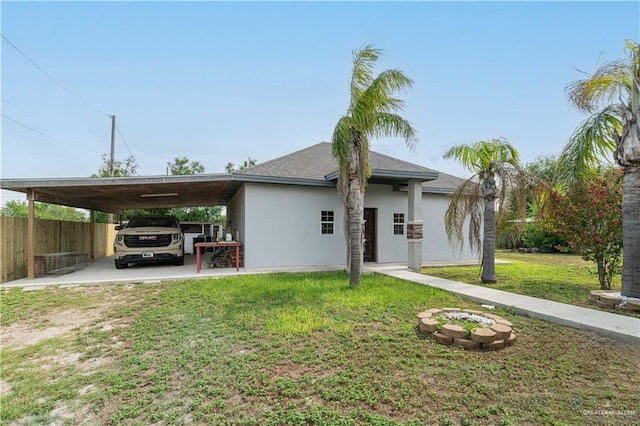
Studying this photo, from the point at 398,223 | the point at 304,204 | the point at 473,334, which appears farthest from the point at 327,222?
the point at 473,334

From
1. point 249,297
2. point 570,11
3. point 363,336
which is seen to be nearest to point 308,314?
point 363,336

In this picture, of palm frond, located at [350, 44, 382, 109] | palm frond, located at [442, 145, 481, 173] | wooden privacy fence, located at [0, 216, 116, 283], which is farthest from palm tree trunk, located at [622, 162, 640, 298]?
wooden privacy fence, located at [0, 216, 116, 283]

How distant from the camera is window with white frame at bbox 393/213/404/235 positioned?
12.2 metres

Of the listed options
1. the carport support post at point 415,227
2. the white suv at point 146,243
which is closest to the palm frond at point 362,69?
the carport support post at point 415,227

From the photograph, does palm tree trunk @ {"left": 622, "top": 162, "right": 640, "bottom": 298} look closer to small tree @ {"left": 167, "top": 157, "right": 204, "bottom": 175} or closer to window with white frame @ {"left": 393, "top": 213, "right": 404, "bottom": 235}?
window with white frame @ {"left": 393, "top": 213, "right": 404, "bottom": 235}

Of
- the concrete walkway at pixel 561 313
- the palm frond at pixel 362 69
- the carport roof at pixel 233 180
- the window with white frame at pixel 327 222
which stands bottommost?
the concrete walkway at pixel 561 313

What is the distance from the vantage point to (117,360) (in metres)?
3.72

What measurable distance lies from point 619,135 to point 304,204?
26.4 ft

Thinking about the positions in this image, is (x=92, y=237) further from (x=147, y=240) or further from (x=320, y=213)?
(x=320, y=213)

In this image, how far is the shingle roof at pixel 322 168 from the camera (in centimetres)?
→ 1022

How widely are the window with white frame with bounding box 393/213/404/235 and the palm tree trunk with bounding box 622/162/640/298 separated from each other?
6.99 meters

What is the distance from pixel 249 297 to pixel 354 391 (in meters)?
3.98

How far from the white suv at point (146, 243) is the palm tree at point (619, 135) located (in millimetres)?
11380

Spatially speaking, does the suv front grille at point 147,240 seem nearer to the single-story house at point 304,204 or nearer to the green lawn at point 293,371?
the single-story house at point 304,204
